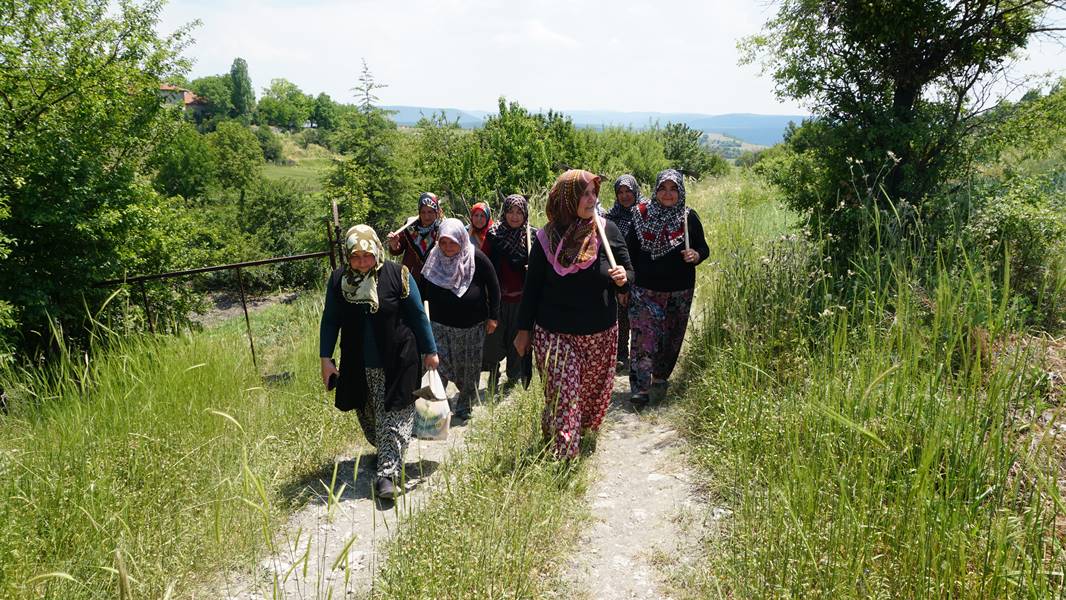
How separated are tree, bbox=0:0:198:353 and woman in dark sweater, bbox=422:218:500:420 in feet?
14.5

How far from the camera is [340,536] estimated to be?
3260 millimetres

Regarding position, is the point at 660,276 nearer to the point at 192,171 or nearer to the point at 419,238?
the point at 419,238

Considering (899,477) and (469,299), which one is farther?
(469,299)

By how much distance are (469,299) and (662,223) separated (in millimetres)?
1550

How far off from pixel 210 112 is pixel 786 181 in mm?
111367

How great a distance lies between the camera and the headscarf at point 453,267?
4448 millimetres

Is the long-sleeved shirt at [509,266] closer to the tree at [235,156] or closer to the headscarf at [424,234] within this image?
the headscarf at [424,234]

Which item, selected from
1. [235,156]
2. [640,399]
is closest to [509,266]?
[640,399]

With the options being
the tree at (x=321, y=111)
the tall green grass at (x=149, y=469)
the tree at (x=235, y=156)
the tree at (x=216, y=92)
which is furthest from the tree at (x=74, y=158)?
the tree at (x=321, y=111)

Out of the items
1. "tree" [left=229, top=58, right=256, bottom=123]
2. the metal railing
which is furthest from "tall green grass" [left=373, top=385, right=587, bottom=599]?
"tree" [left=229, top=58, right=256, bottom=123]

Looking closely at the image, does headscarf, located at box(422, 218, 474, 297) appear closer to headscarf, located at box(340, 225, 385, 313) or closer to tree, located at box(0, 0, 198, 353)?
headscarf, located at box(340, 225, 385, 313)

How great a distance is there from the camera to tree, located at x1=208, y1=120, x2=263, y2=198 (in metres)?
36.0

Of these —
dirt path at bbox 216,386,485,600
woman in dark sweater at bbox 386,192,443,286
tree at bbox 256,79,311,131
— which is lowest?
dirt path at bbox 216,386,485,600

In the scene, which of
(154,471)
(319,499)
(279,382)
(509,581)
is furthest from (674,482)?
(279,382)
